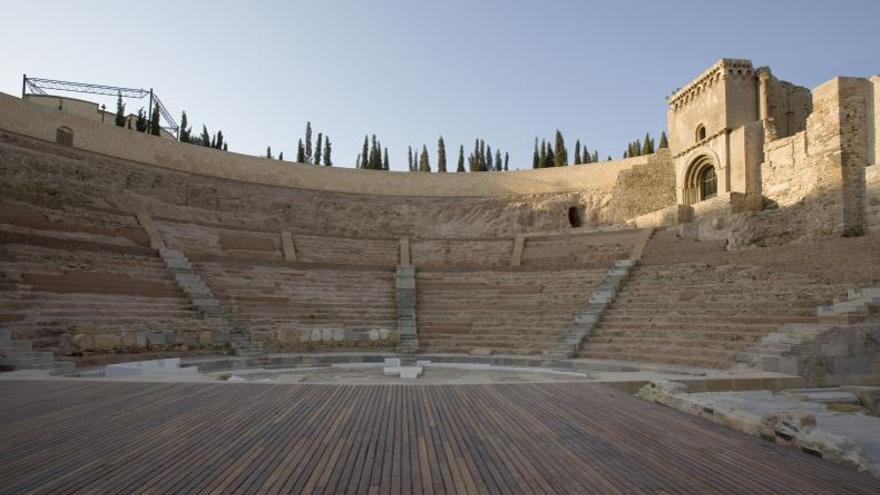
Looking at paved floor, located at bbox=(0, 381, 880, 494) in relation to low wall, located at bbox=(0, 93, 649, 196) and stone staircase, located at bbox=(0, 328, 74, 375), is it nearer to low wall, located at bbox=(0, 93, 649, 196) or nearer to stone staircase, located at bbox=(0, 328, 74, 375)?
stone staircase, located at bbox=(0, 328, 74, 375)

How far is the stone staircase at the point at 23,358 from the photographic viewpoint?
12391 millimetres

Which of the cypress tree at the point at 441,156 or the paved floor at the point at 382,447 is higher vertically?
the cypress tree at the point at 441,156

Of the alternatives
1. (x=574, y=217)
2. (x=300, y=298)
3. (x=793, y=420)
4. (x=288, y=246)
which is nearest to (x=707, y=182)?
(x=574, y=217)

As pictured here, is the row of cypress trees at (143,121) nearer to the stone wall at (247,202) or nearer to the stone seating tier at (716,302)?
the stone wall at (247,202)

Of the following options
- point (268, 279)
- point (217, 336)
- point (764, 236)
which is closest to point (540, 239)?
point (764, 236)

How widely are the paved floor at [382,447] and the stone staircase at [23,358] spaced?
413 cm

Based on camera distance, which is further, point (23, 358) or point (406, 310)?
point (406, 310)

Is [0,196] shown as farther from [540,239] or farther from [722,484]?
[722,484]

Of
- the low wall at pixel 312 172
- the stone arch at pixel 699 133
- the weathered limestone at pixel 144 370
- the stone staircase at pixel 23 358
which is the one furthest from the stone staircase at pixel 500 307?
the stone arch at pixel 699 133

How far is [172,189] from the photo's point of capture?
2908 cm

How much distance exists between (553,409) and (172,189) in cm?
2677

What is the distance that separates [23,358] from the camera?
41.6 feet

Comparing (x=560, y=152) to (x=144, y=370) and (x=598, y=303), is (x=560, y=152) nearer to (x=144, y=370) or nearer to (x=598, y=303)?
(x=598, y=303)

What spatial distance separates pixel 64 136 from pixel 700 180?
106 ft
